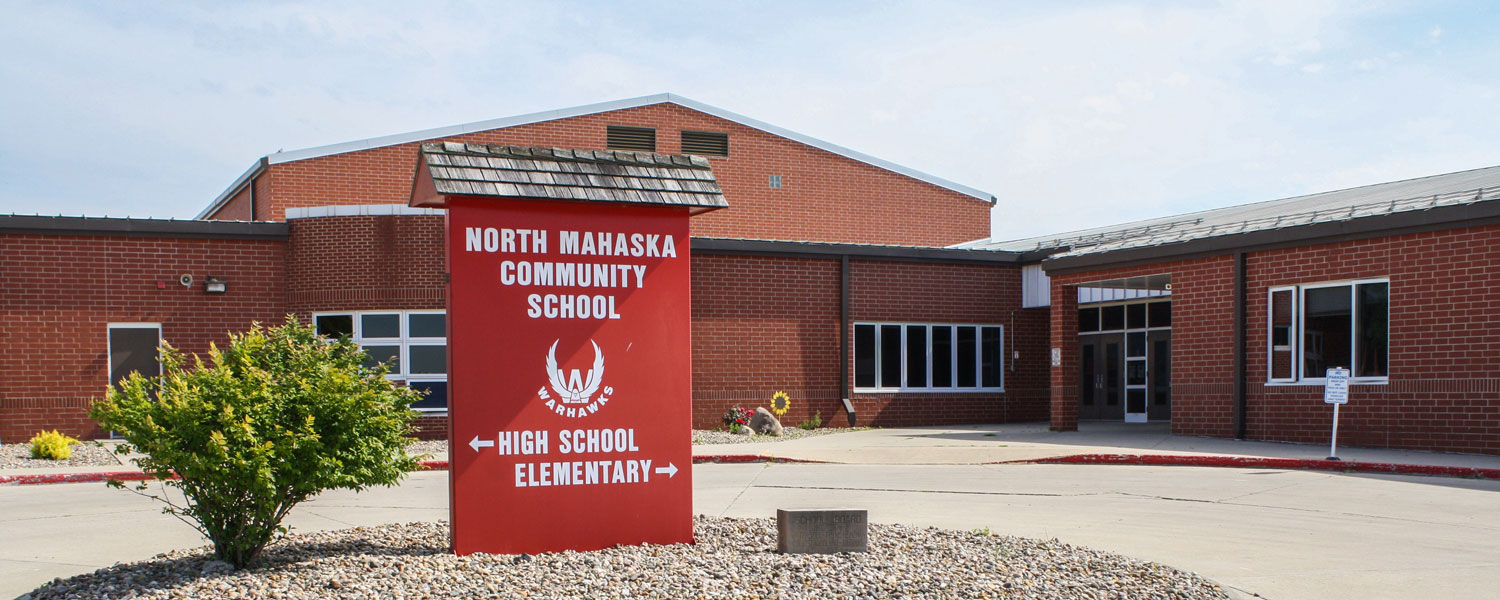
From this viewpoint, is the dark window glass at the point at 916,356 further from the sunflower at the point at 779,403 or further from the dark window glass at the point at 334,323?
the dark window glass at the point at 334,323

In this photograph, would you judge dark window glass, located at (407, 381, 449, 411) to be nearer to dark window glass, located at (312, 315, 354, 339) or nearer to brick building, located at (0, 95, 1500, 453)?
brick building, located at (0, 95, 1500, 453)

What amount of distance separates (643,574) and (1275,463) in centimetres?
1167

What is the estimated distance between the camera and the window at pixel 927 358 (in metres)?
26.1

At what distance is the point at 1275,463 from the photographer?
16.3m

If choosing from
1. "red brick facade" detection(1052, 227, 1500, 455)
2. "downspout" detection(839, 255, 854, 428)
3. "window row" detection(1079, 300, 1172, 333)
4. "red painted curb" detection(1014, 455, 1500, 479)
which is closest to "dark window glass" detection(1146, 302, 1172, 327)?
"window row" detection(1079, 300, 1172, 333)

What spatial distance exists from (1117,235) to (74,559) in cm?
2328

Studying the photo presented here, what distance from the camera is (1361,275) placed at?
730 inches

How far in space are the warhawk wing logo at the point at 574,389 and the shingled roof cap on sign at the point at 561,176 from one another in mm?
1120

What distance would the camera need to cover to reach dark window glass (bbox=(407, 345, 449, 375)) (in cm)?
2234

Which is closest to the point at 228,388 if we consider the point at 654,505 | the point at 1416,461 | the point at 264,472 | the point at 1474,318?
the point at 264,472

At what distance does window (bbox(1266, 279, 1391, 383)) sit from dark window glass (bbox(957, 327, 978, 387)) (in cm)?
788

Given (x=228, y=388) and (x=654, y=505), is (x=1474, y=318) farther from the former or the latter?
(x=228, y=388)

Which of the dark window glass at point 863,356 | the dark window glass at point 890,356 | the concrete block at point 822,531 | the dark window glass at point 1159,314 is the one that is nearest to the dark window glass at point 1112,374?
the dark window glass at point 1159,314

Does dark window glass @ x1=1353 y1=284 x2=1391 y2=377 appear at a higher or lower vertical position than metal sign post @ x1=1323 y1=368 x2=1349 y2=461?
higher
